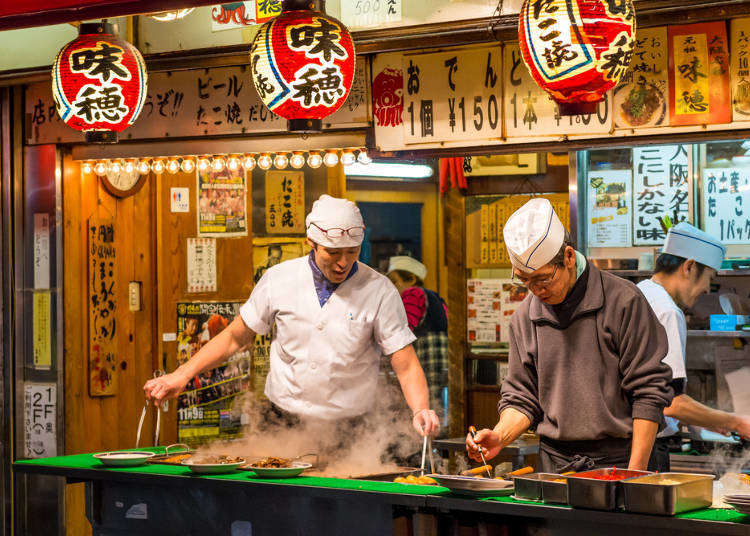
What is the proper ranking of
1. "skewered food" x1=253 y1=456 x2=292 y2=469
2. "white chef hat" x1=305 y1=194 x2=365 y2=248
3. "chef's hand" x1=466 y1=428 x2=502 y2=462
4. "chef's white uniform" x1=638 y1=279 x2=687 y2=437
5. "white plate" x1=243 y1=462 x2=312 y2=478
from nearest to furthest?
"chef's hand" x1=466 y1=428 x2=502 y2=462
"white plate" x1=243 y1=462 x2=312 y2=478
"skewered food" x1=253 y1=456 x2=292 y2=469
"chef's white uniform" x1=638 y1=279 x2=687 y2=437
"white chef hat" x1=305 y1=194 x2=365 y2=248

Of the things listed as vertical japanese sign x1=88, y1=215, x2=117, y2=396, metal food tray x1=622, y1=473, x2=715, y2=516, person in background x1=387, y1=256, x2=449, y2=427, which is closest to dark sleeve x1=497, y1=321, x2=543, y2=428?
metal food tray x1=622, y1=473, x2=715, y2=516

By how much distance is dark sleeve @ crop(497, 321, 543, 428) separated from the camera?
5055mm

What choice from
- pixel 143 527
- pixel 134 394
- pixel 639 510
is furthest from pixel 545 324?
pixel 134 394

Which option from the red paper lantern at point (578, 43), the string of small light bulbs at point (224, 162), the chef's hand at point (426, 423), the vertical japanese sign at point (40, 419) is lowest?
the vertical japanese sign at point (40, 419)

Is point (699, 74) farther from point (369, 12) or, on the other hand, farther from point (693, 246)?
point (369, 12)

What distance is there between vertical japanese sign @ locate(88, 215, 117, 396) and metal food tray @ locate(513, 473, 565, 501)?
4.95m

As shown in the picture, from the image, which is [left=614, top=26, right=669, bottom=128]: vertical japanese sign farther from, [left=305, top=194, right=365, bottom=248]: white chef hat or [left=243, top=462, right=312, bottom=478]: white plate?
[left=243, top=462, right=312, bottom=478]: white plate

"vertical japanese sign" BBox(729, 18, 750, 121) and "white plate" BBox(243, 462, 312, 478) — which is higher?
"vertical japanese sign" BBox(729, 18, 750, 121)

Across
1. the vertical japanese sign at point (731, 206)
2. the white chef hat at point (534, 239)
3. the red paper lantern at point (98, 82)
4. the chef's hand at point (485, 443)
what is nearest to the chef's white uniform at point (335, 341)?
the red paper lantern at point (98, 82)

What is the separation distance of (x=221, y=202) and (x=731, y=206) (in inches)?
172

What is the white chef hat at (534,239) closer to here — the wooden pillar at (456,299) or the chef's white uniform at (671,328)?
the chef's white uniform at (671,328)

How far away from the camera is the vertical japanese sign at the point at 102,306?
324 inches

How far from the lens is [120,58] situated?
6.27 m

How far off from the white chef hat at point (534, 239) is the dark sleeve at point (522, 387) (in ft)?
2.00
